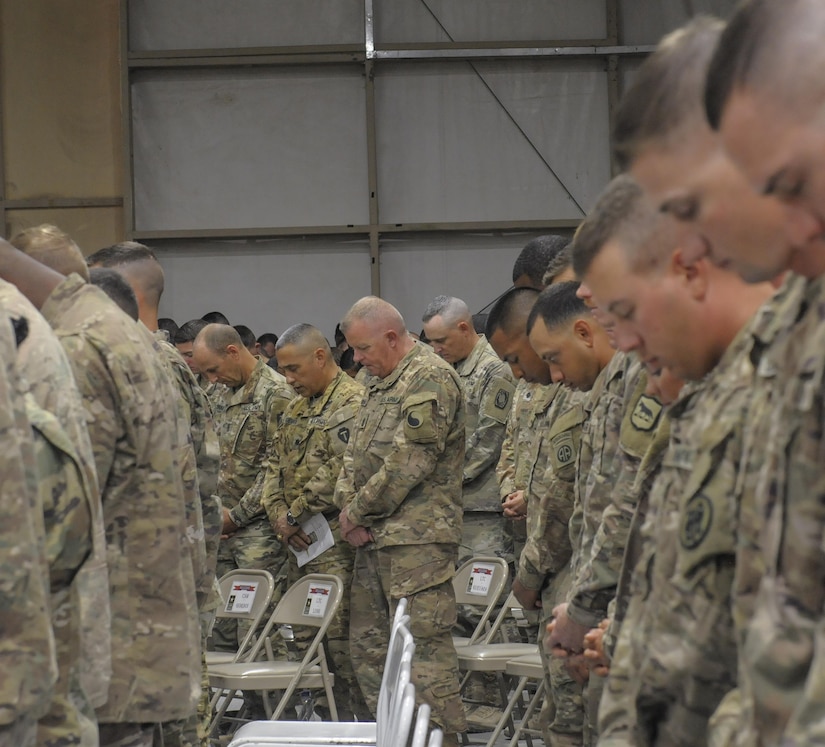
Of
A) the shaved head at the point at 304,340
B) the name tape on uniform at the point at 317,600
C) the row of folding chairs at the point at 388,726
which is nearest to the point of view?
the row of folding chairs at the point at 388,726

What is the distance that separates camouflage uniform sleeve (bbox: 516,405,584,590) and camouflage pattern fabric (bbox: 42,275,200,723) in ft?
3.93

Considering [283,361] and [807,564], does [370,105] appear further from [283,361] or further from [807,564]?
[807,564]

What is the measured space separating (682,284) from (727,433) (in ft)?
0.97

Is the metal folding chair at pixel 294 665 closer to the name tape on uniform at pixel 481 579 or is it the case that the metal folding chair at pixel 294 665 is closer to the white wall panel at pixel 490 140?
the name tape on uniform at pixel 481 579

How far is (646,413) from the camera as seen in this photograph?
8.53ft

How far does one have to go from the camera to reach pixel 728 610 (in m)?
1.50

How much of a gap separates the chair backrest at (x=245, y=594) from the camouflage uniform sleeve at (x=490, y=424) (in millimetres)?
1369

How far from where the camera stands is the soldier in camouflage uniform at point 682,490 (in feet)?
4.99

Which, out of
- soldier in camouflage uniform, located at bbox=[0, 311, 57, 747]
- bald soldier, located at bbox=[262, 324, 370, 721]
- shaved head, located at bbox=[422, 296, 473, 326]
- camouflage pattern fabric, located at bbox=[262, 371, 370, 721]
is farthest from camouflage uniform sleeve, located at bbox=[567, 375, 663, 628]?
shaved head, located at bbox=[422, 296, 473, 326]

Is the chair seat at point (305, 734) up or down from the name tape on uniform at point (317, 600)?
down

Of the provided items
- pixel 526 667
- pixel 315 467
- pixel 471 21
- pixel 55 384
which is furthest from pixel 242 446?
pixel 471 21

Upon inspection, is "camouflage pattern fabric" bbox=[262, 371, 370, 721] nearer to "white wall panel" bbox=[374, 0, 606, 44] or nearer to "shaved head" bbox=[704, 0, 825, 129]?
"shaved head" bbox=[704, 0, 825, 129]

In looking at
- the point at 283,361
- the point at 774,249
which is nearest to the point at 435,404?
the point at 283,361

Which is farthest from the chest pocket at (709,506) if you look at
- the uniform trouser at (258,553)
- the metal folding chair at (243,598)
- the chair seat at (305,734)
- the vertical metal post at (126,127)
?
the vertical metal post at (126,127)
